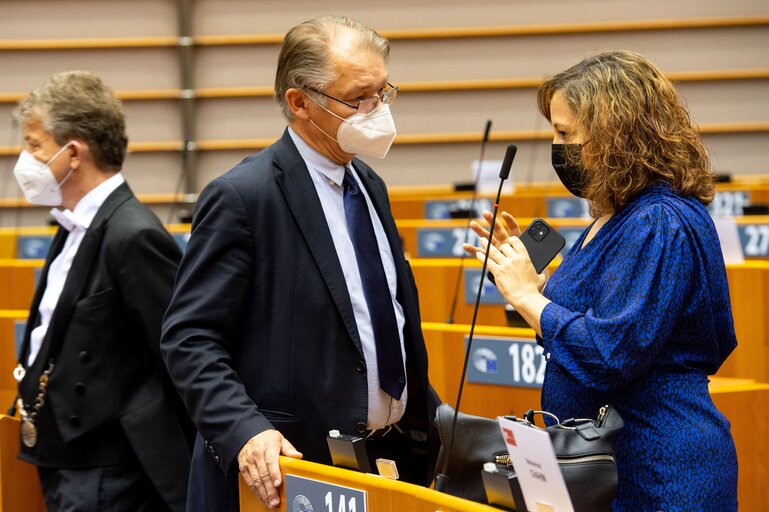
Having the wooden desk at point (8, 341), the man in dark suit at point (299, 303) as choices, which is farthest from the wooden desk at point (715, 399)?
the wooden desk at point (8, 341)

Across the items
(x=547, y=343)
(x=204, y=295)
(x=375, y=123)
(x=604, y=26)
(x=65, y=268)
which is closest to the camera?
(x=547, y=343)

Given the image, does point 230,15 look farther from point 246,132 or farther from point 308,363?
point 308,363

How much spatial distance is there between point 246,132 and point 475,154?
6.49 ft

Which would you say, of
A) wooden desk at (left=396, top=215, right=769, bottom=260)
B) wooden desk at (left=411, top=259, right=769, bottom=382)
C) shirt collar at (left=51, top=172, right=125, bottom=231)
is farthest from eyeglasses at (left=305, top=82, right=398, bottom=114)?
wooden desk at (left=396, top=215, right=769, bottom=260)

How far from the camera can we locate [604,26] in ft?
27.8

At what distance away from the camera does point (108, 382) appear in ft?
7.63

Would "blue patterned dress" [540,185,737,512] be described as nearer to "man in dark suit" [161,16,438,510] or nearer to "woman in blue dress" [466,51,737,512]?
"woman in blue dress" [466,51,737,512]

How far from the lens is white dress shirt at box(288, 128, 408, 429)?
1.91 metres

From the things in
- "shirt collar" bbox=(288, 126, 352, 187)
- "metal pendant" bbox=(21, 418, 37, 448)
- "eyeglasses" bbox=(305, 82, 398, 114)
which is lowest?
"metal pendant" bbox=(21, 418, 37, 448)

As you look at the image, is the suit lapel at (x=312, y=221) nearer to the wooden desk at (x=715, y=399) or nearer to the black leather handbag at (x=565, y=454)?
the black leather handbag at (x=565, y=454)

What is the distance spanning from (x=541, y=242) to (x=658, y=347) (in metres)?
0.40

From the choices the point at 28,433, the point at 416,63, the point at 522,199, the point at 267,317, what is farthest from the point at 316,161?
the point at 416,63

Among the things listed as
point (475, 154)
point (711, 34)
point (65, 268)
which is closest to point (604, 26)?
point (711, 34)

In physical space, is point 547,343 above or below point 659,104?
below
